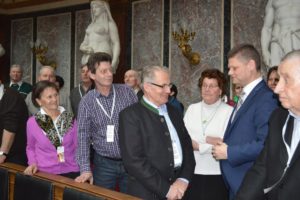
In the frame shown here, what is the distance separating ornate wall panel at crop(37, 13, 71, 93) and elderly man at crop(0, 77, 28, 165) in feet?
20.1

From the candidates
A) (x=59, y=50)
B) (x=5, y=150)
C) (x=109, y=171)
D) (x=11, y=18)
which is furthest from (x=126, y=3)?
(x=109, y=171)

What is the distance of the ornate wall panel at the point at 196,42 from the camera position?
27.9ft

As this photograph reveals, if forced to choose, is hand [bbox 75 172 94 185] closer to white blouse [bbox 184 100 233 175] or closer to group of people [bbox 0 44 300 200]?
group of people [bbox 0 44 300 200]

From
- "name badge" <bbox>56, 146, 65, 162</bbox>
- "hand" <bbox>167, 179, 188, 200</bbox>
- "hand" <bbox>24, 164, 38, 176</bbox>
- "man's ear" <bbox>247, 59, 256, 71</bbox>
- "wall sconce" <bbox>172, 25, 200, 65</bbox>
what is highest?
"wall sconce" <bbox>172, 25, 200, 65</bbox>

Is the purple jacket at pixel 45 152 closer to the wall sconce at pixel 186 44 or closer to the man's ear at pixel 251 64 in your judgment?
the man's ear at pixel 251 64

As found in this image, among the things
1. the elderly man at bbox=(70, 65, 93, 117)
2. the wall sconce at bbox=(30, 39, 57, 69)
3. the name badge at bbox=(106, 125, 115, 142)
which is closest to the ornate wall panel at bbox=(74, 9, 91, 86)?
the wall sconce at bbox=(30, 39, 57, 69)

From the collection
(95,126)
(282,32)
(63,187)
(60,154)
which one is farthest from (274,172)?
(282,32)

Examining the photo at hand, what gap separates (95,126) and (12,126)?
1.12 metres

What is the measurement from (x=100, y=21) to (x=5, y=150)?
189 inches

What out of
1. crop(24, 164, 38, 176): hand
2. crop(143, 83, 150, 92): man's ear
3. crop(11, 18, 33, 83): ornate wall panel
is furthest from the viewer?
crop(11, 18, 33, 83): ornate wall panel

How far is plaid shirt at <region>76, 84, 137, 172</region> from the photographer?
3730mm

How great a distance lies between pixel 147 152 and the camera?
328 cm

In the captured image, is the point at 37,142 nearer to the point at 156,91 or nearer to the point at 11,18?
the point at 156,91

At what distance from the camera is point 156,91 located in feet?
10.8
